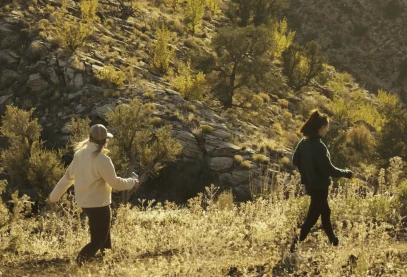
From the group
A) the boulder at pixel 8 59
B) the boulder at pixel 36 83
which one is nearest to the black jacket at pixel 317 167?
the boulder at pixel 36 83

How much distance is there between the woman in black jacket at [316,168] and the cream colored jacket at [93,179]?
1948 mm

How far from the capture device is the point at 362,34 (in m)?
42.9

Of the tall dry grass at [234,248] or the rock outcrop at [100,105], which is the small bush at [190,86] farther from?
the tall dry grass at [234,248]

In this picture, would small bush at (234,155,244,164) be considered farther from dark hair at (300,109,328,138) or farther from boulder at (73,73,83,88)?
dark hair at (300,109,328,138)

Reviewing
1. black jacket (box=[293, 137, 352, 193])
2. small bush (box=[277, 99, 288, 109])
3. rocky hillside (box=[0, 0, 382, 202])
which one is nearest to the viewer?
black jacket (box=[293, 137, 352, 193])

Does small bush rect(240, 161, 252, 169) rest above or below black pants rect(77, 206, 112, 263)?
below

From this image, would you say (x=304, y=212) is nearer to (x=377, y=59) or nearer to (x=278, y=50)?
(x=278, y=50)

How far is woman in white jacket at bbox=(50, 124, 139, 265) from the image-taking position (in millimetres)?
4652

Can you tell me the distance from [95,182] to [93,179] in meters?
0.05

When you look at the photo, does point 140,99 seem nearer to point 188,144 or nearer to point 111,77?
point 111,77

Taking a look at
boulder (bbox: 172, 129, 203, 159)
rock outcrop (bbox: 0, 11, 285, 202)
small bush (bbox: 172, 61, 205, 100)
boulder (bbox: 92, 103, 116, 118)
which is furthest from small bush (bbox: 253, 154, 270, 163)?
boulder (bbox: 92, 103, 116, 118)

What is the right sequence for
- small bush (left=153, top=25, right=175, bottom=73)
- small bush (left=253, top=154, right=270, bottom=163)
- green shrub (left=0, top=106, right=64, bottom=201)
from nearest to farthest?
1. green shrub (left=0, top=106, right=64, bottom=201)
2. small bush (left=253, top=154, right=270, bottom=163)
3. small bush (left=153, top=25, right=175, bottom=73)

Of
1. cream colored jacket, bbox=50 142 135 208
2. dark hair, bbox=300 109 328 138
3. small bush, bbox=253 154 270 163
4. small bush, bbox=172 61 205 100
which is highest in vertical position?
dark hair, bbox=300 109 328 138

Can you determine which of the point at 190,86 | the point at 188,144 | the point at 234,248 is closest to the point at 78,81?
the point at 190,86
